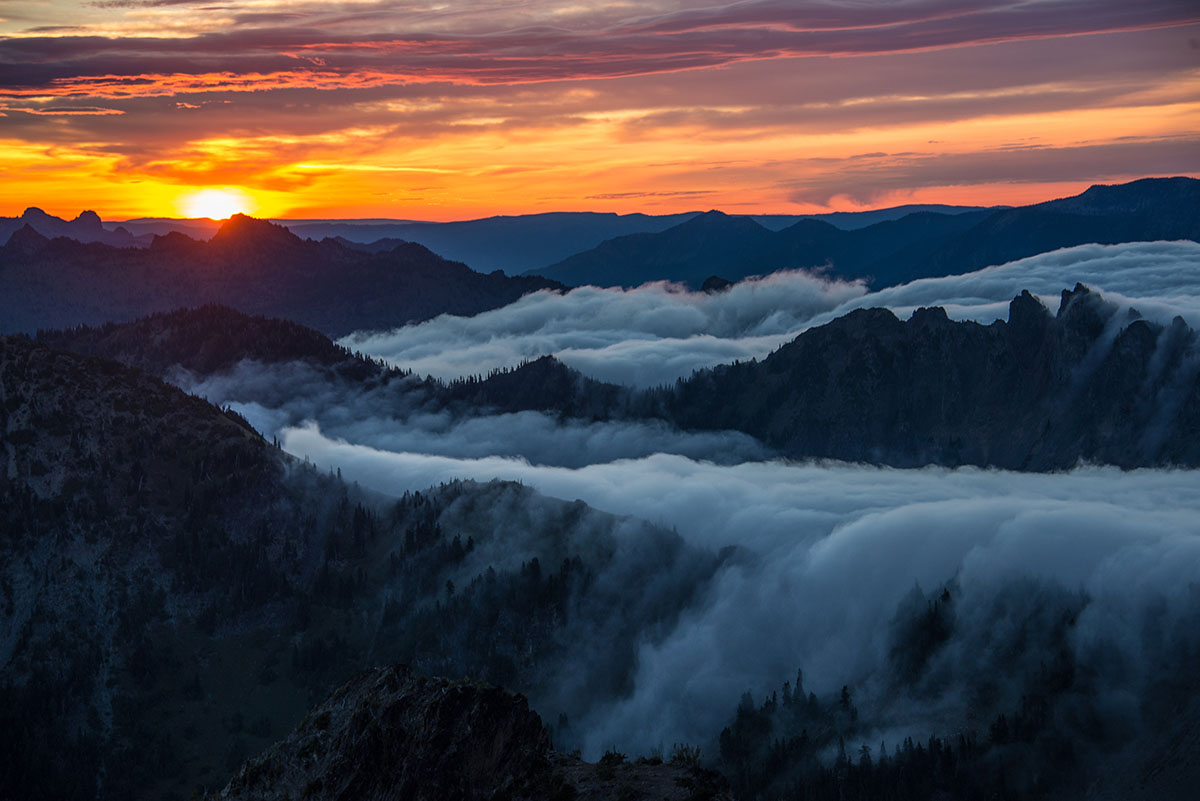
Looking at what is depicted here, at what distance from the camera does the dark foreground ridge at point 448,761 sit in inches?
4222

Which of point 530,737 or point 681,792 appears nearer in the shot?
point 681,792

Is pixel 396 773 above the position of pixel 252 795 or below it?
above

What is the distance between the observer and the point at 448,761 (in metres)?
110

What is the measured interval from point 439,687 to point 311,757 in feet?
57.3

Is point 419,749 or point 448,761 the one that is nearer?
point 448,761

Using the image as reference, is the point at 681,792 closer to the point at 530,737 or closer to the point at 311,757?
the point at 530,737

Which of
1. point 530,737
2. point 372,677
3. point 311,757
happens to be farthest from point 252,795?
point 530,737

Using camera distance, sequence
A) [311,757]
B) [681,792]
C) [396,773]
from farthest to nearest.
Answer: [311,757] → [396,773] → [681,792]

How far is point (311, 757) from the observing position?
121938 millimetres

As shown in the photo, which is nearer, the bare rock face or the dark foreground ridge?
the dark foreground ridge

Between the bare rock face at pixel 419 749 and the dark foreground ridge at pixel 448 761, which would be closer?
the dark foreground ridge at pixel 448 761

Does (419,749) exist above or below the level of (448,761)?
above

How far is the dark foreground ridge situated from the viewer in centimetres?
10725

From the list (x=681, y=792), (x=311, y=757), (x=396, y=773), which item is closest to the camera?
(x=681, y=792)
